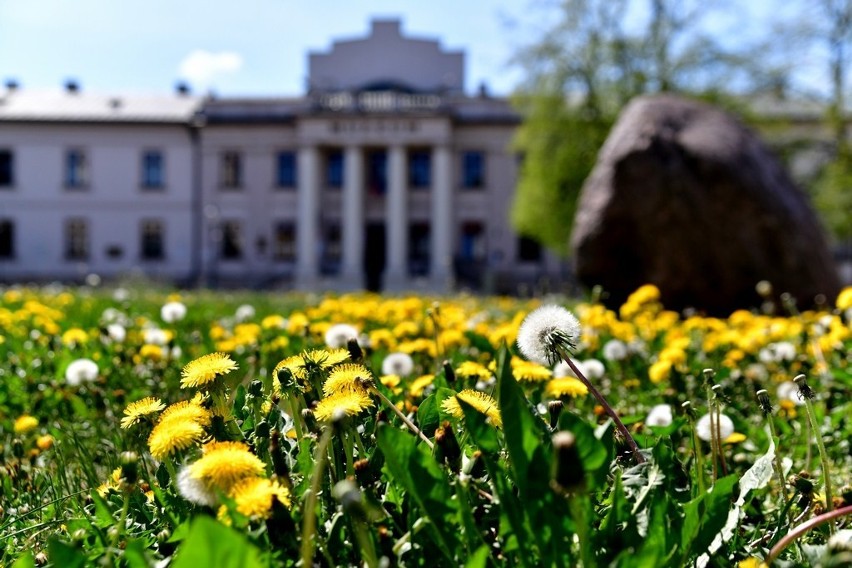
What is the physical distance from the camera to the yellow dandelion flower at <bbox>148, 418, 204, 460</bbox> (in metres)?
1.17

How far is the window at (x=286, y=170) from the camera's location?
1393 inches

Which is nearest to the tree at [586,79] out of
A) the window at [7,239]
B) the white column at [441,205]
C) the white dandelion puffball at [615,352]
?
Result: the white column at [441,205]

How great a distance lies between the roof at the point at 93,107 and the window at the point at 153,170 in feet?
4.94

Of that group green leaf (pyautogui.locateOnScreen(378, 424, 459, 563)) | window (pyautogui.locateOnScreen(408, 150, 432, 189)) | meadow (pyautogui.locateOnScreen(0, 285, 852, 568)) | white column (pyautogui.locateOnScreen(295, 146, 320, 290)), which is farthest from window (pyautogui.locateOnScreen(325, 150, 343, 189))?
green leaf (pyautogui.locateOnScreen(378, 424, 459, 563))

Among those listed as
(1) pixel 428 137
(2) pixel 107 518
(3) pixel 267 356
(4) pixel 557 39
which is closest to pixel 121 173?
(1) pixel 428 137

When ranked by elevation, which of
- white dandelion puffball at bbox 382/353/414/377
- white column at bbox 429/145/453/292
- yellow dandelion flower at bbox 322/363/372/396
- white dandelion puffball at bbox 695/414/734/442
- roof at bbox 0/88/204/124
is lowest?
white dandelion puffball at bbox 695/414/734/442

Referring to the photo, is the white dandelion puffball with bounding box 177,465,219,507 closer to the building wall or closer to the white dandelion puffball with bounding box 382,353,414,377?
the white dandelion puffball with bounding box 382,353,414,377

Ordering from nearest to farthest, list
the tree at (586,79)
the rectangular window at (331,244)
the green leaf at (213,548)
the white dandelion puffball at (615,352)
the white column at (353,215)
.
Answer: the green leaf at (213,548), the white dandelion puffball at (615,352), the tree at (586,79), the white column at (353,215), the rectangular window at (331,244)

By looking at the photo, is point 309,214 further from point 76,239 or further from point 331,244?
point 76,239

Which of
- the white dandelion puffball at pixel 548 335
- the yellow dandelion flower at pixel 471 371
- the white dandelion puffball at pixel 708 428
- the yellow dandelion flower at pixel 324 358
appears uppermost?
the white dandelion puffball at pixel 548 335

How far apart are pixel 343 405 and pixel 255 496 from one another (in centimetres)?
25

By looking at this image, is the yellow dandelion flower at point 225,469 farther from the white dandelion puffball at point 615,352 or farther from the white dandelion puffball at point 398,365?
the white dandelion puffball at point 615,352

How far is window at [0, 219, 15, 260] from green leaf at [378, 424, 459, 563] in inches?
1565

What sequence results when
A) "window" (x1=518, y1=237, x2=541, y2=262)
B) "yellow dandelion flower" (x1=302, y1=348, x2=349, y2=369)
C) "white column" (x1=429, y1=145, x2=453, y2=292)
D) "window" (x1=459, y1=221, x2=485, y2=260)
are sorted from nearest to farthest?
1. "yellow dandelion flower" (x1=302, y1=348, x2=349, y2=369)
2. "white column" (x1=429, y1=145, x2=453, y2=292)
3. "window" (x1=518, y1=237, x2=541, y2=262)
4. "window" (x1=459, y1=221, x2=485, y2=260)
